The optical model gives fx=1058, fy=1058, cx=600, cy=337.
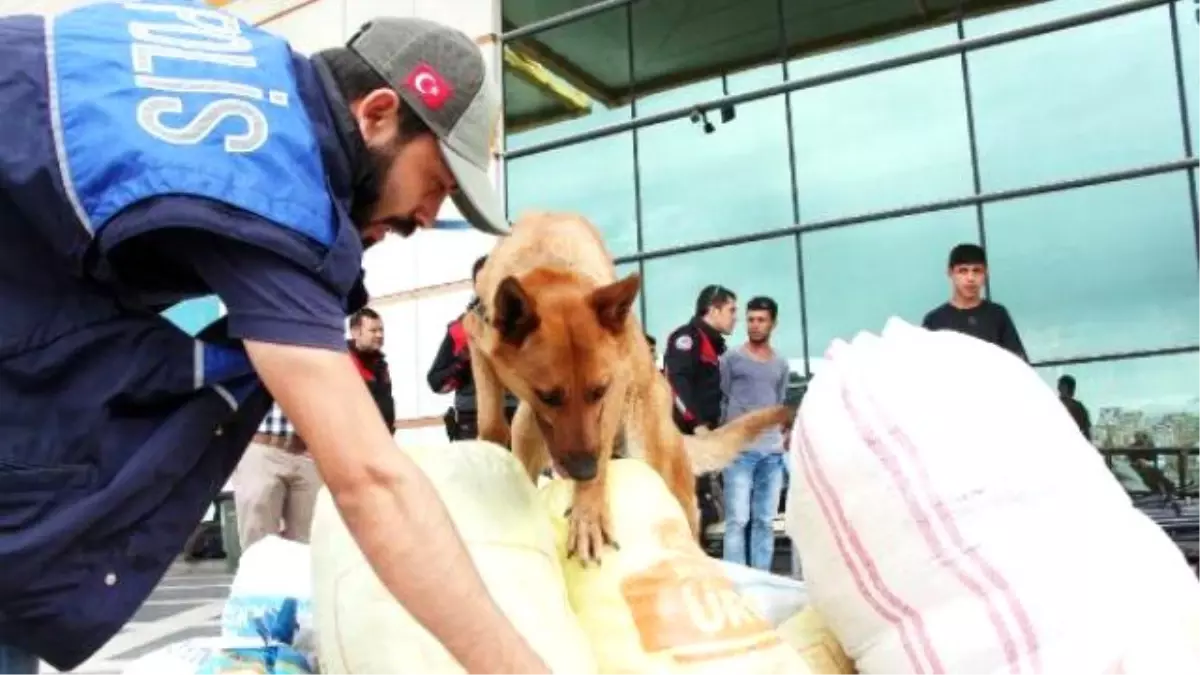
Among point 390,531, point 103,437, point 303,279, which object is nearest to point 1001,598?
point 390,531

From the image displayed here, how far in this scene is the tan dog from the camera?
2.91 m

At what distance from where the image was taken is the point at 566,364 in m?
2.93

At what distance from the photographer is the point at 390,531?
107cm

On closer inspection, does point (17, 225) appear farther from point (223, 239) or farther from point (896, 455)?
point (896, 455)

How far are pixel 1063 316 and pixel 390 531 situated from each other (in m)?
8.23

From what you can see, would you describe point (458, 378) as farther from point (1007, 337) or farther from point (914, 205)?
point (914, 205)

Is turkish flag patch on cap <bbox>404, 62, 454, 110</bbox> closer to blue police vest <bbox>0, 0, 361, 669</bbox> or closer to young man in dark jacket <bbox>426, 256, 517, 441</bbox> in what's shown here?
blue police vest <bbox>0, 0, 361, 669</bbox>

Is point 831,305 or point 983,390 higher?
point 831,305

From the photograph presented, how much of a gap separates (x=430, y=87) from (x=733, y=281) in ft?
25.3

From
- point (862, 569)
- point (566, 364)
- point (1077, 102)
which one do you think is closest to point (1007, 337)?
point (566, 364)

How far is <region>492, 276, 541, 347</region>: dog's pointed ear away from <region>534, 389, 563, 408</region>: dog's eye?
0.16 m

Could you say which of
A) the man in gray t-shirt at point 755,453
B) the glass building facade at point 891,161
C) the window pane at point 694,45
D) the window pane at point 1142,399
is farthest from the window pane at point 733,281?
the man in gray t-shirt at point 755,453

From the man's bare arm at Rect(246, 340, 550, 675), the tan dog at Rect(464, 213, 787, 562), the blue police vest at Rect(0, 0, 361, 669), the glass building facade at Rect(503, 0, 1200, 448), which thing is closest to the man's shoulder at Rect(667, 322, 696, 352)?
the glass building facade at Rect(503, 0, 1200, 448)

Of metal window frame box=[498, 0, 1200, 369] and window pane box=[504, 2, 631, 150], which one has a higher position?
window pane box=[504, 2, 631, 150]
